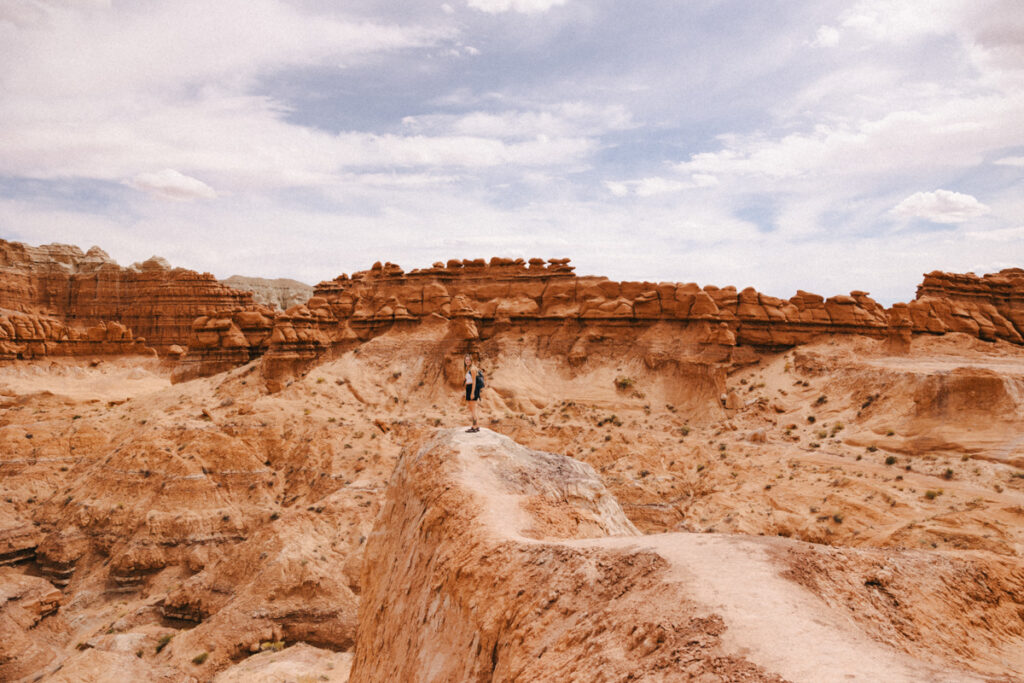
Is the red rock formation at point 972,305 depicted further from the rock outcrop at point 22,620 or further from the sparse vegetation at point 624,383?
the rock outcrop at point 22,620

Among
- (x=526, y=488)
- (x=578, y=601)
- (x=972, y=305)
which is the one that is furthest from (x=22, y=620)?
(x=972, y=305)

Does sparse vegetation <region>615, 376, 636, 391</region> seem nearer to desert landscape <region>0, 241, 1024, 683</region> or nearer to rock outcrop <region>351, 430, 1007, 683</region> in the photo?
desert landscape <region>0, 241, 1024, 683</region>

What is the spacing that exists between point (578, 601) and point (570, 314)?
27404 millimetres

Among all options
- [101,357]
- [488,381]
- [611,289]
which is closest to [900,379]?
[611,289]

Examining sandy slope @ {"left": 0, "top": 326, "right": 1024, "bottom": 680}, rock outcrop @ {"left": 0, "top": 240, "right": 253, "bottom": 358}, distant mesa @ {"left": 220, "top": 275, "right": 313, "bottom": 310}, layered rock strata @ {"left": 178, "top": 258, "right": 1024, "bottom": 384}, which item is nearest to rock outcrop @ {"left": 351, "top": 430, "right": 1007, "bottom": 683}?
sandy slope @ {"left": 0, "top": 326, "right": 1024, "bottom": 680}

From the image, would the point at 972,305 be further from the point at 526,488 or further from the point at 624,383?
the point at 526,488

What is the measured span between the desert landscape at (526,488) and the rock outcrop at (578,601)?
3 centimetres

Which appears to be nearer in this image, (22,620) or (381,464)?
(22,620)

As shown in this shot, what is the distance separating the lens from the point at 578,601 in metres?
5.13

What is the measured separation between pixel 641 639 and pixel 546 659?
36.8 inches

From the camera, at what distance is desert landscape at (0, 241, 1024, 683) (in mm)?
4996

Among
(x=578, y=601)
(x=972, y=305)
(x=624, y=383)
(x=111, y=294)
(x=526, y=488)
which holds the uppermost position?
(x=972, y=305)

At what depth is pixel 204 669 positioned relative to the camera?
1567 cm

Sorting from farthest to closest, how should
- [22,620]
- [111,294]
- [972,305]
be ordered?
[111,294]
[972,305]
[22,620]
